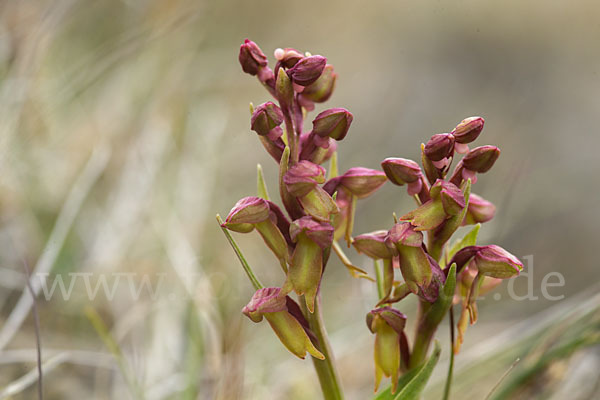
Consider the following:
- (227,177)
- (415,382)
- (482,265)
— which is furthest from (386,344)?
(227,177)

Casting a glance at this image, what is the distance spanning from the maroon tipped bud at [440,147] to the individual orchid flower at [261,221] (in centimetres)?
22

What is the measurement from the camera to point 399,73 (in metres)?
3.50

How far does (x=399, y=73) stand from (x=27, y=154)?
226 cm

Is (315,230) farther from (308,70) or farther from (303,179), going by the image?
(308,70)

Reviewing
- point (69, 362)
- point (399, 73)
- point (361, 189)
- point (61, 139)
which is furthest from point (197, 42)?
point (361, 189)

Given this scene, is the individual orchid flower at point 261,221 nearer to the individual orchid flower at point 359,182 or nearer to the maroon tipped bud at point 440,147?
the individual orchid flower at point 359,182

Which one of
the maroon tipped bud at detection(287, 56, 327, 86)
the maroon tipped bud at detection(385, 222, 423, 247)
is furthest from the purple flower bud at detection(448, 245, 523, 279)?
the maroon tipped bud at detection(287, 56, 327, 86)

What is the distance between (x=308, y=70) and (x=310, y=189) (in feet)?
0.53

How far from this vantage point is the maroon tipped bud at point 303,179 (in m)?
0.71

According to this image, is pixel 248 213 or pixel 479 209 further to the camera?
pixel 479 209

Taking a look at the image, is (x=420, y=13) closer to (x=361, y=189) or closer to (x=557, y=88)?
(x=557, y=88)

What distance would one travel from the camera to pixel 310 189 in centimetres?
72

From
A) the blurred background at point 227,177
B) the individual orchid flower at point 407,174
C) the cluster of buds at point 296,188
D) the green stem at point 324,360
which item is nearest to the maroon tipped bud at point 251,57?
the cluster of buds at point 296,188

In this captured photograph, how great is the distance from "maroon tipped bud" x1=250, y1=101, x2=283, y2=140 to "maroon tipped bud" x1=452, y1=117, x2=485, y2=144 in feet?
0.79
